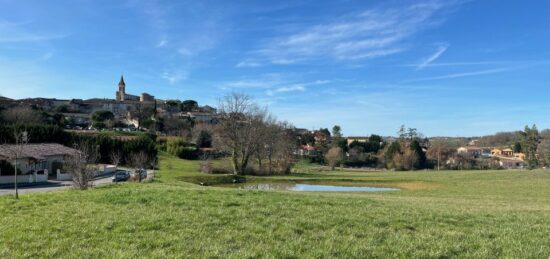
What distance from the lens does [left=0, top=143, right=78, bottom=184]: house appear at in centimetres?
4550

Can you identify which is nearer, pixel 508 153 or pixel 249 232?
pixel 249 232

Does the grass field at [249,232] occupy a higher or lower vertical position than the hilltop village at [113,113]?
lower

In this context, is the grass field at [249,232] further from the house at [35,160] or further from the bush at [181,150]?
the bush at [181,150]

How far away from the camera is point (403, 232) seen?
9.64 metres

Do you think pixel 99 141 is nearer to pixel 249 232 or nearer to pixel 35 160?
pixel 35 160

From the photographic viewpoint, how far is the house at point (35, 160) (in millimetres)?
45503

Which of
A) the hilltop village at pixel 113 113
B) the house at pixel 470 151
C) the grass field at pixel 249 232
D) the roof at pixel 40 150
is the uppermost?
the hilltop village at pixel 113 113

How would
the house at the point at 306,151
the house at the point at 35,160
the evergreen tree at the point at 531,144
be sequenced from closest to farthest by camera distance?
the house at the point at 35,160 < the evergreen tree at the point at 531,144 < the house at the point at 306,151

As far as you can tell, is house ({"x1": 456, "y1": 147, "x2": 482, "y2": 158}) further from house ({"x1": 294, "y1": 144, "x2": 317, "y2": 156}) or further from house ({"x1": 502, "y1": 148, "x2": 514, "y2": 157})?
house ({"x1": 294, "y1": 144, "x2": 317, "y2": 156})

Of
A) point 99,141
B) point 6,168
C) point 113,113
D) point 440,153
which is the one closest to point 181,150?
point 99,141

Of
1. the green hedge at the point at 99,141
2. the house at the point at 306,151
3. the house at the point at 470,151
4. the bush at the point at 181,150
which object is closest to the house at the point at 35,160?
the green hedge at the point at 99,141

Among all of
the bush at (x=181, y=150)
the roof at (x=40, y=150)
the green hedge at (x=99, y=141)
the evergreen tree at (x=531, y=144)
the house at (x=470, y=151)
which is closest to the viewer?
the roof at (x=40, y=150)

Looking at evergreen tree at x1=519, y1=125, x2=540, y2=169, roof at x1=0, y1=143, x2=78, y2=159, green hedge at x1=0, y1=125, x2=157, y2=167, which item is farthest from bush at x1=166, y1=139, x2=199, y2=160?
evergreen tree at x1=519, y1=125, x2=540, y2=169

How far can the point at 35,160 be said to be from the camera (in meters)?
54.0
